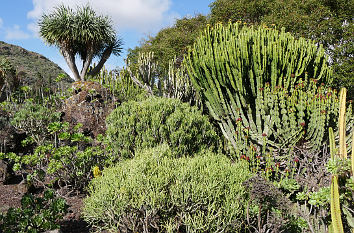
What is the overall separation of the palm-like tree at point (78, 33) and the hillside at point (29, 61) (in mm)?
10249

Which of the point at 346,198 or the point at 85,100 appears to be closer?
the point at 346,198

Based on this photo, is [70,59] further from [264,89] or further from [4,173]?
[264,89]

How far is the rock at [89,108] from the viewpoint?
7656 mm

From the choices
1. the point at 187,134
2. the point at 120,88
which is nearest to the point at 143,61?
the point at 120,88

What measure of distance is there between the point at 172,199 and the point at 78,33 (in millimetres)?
12949

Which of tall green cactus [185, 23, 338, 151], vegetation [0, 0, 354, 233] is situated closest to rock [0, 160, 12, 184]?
vegetation [0, 0, 354, 233]

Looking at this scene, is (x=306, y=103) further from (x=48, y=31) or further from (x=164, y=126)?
(x=48, y=31)

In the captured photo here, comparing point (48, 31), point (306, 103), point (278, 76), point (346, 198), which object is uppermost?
point (48, 31)

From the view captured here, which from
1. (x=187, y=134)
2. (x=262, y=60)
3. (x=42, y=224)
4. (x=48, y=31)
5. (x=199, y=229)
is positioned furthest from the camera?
(x=48, y=31)

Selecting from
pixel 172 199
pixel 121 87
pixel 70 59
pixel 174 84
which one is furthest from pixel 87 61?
pixel 172 199

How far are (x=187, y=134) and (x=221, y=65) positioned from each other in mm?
1533

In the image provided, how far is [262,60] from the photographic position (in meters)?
5.29

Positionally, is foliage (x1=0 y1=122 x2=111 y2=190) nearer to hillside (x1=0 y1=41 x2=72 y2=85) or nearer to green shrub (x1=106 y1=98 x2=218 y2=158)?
green shrub (x1=106 y1=98 x2=218 y2=158)

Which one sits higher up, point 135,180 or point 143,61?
point 143,61
